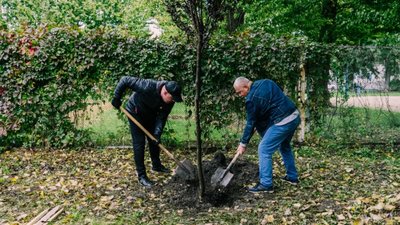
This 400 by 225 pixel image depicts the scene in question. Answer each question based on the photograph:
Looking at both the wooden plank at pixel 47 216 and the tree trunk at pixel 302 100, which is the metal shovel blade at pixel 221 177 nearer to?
the wooden plank at pixel 47 216

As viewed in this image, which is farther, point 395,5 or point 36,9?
point 36,9

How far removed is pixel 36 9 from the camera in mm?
17781

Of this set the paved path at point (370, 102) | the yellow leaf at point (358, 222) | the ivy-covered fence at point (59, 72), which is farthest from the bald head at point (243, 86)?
the paved path at point (370, 102)

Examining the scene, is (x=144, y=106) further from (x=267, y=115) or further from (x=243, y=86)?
(x=267, y=115)

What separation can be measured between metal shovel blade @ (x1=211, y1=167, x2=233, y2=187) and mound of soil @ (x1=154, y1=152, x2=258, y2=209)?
8cm

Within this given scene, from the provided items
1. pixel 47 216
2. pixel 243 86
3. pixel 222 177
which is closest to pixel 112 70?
pixel 243 86

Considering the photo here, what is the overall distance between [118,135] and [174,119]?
135 cm

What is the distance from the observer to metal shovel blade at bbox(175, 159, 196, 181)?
18.8 feet

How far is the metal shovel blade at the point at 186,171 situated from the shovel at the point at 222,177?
306mm

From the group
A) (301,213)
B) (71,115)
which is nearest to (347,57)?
(301,213)

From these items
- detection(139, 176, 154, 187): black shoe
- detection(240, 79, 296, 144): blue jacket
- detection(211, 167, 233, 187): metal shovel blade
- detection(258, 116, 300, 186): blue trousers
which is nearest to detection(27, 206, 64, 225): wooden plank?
detection(139, 176, 154, 187): black shoe

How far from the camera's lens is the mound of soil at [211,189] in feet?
17.2

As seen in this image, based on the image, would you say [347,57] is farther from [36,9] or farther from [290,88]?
[36,9]

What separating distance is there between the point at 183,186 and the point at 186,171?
9.0 inches
